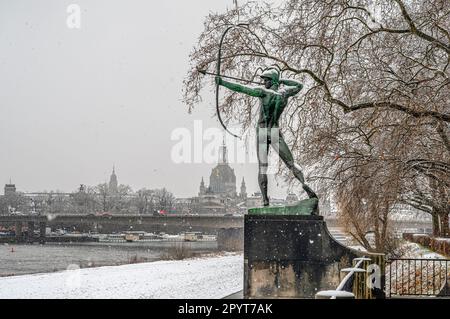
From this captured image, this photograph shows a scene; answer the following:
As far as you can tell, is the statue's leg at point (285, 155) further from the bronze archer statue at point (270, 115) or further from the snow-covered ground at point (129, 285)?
the snow-covered ground at point (129, 285)

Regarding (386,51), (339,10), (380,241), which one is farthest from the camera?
(380,241)

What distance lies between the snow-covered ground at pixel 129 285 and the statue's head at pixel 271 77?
7.31 metres

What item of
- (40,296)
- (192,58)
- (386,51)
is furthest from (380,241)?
(40,296)

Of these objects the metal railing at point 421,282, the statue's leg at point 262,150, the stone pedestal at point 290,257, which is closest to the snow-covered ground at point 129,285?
the metal railing at point 421,282

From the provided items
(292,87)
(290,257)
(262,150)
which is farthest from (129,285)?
(292,87)

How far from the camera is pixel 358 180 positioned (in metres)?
20.8

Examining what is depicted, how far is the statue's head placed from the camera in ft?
36.7

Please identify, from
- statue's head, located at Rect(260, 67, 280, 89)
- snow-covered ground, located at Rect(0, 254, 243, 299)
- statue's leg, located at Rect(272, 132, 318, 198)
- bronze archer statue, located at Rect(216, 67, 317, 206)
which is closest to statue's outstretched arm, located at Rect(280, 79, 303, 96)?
bronze archer statue, located at Rect(216, 67, 317, 206)

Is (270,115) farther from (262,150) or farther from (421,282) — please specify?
(421,282)

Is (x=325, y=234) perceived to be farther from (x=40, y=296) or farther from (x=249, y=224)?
(x=40, y=296)

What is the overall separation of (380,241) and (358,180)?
30.4 feet

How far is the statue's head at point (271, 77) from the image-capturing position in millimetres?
11180

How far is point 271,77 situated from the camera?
1119cm
